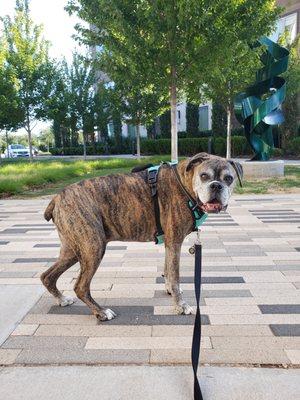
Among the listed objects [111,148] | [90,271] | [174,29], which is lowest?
[111,148]

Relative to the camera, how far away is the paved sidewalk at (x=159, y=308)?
10.0ft

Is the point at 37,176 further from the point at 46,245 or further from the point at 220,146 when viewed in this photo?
the point at 220,146

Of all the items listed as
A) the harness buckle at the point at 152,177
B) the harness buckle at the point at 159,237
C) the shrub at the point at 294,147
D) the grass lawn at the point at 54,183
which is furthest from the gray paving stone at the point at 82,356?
the shrub at the point at 294,147

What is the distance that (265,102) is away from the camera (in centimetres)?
1506

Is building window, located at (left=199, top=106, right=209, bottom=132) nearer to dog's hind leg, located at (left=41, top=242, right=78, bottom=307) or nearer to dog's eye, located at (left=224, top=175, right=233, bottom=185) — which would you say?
dog's hind leg, located at (left=41, top=242, right=78, bottom=307)

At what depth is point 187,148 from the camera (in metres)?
31.2

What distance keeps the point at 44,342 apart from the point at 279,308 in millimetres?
2048

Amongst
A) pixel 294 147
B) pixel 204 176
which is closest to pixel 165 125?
pixel 294 147

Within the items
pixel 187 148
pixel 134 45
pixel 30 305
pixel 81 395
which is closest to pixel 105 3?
pixel 134 45

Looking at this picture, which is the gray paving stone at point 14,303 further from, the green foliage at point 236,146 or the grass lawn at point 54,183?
the green foliage at point 236,146

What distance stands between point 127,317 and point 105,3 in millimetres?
Result: 12299

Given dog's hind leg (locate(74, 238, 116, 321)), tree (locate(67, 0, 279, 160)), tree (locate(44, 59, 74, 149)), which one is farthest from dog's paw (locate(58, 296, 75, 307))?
tree (locate(44, 59, 74, 149))

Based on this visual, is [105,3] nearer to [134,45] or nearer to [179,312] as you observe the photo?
[134,45]

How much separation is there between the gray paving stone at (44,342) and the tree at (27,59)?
22.6m
